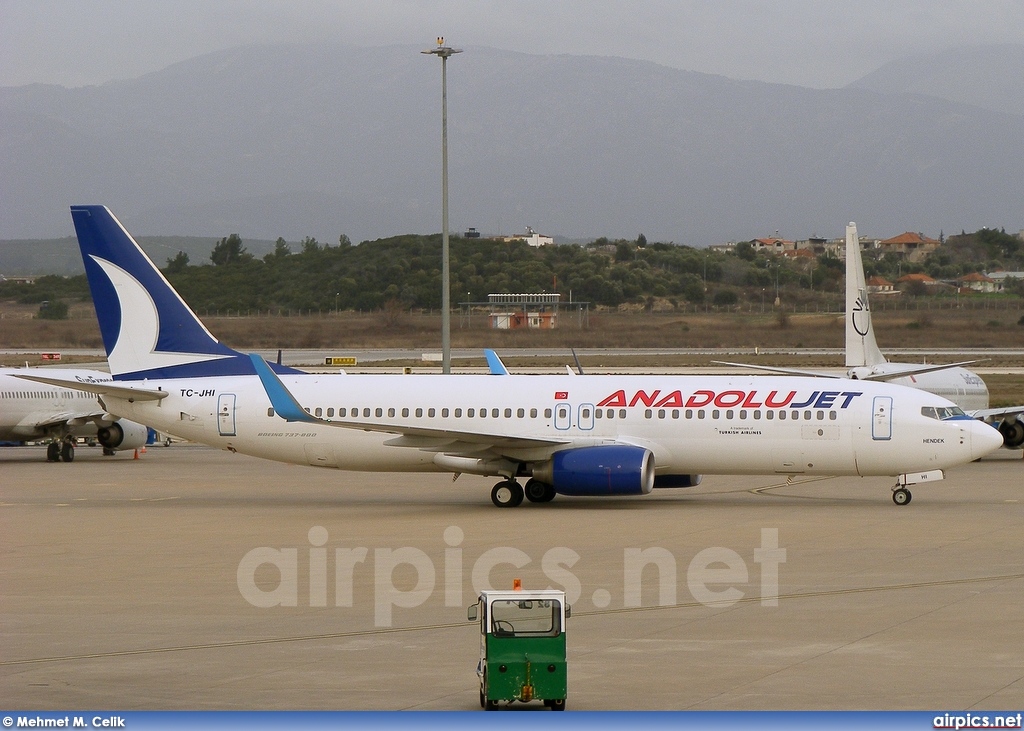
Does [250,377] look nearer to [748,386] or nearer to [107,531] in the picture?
[107,531]

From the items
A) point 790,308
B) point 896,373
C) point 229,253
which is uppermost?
point 229,253

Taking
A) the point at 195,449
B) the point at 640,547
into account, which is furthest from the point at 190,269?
the point at 640,547

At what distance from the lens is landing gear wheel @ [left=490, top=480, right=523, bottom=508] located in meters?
29.8

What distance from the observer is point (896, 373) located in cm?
4144

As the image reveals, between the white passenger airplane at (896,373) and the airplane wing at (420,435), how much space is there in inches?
553

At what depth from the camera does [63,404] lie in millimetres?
42906

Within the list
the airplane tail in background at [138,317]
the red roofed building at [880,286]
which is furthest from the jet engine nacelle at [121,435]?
the red roofed building at [880,286]

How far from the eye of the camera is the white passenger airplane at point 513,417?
29.2m

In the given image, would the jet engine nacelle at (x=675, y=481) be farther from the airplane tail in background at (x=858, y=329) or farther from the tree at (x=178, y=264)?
the tree at (x=178, y=264)

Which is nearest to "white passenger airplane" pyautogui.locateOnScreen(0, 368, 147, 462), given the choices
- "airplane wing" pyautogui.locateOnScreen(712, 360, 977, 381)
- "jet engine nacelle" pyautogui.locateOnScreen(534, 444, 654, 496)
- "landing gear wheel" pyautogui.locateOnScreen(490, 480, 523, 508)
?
"landing gear wheel" pyautogui.locateOnScreen(490, 480, 523, 508)

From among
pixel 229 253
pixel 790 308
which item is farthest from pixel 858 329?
pixel 229 253

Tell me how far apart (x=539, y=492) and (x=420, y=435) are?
3.04 metres

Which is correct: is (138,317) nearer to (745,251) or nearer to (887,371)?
(887,371)

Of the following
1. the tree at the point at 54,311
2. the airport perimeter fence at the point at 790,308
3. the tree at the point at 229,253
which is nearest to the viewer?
the airport perimeter fence at the point at 790,308
